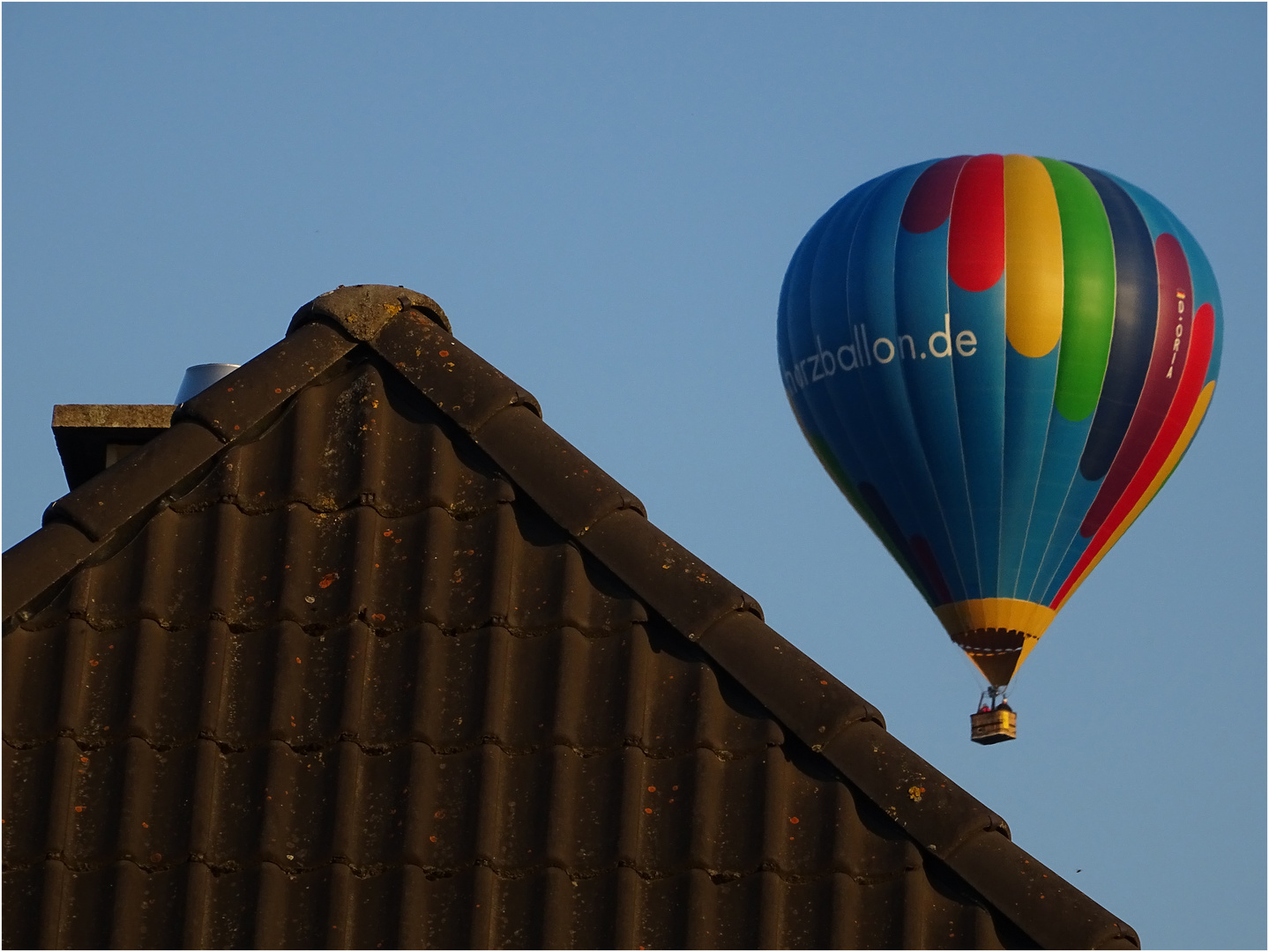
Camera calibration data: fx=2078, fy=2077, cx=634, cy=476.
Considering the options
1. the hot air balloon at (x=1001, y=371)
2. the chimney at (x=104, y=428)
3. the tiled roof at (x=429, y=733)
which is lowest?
the tiled roof at (x=429, y=733)

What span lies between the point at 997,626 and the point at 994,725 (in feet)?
12.0

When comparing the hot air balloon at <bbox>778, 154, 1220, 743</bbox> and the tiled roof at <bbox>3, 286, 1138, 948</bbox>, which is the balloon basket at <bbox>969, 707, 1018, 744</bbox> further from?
the tiled roof at <bbox>3, 286, 1138, 948</bbox>

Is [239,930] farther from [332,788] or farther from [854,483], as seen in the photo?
[854,483]

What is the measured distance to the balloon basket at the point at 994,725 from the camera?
33.7 meters

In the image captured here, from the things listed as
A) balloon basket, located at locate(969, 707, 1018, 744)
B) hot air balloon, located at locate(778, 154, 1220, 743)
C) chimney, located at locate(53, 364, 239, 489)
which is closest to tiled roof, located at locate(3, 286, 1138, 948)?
chimney, located at locate(53, 364, 239, 489)

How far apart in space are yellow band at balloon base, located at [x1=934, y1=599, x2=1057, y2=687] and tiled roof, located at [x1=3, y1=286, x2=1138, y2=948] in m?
26.6

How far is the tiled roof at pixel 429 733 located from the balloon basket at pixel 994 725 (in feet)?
98.4

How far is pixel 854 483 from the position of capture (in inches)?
1187

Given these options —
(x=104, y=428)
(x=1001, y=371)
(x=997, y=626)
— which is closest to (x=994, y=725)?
(x=997, y=626)

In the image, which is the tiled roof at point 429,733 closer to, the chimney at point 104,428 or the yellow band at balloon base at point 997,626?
the chimney at point 104,428

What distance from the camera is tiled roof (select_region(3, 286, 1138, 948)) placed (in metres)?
3.94

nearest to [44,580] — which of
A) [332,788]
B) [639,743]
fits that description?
[332,788]

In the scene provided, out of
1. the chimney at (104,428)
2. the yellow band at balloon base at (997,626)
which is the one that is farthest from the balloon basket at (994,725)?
the chimney at (104,428)

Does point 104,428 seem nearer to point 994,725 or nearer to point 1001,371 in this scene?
point 1001,371
